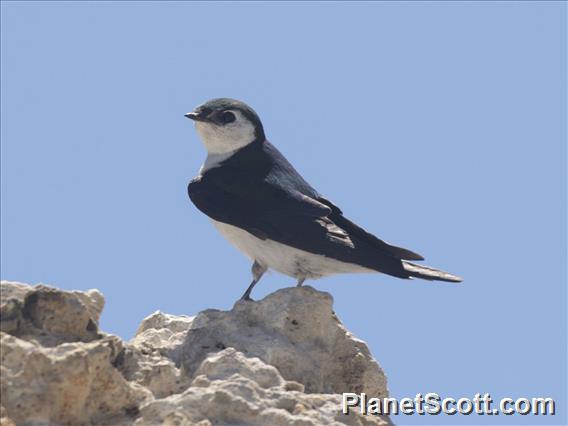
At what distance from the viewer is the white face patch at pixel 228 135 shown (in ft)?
42.9

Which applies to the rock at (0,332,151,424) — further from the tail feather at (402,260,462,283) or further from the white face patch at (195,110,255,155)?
the white face patch at (195,110,255,155)

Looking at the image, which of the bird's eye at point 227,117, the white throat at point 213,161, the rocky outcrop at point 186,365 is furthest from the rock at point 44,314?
the bird's eye at point 227,117

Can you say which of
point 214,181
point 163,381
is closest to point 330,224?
point 214,181

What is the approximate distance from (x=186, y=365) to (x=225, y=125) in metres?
3.91

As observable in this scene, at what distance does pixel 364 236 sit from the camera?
1207 centimetres

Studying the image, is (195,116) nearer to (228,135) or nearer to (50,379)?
(228,135)

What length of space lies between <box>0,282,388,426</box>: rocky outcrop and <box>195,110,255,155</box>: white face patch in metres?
2.91

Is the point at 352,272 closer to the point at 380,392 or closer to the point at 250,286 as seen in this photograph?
the point at 250,286

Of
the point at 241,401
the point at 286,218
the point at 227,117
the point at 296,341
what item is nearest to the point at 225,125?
the point at 227,117

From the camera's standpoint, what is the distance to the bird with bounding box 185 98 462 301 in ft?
38.6

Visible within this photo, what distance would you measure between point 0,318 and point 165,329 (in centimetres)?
210

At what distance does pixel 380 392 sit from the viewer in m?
10.5

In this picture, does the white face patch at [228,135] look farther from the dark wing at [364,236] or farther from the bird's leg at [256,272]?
the bird's leg at [256,272]

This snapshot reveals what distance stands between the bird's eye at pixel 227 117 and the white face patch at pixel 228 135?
0.03 metres
